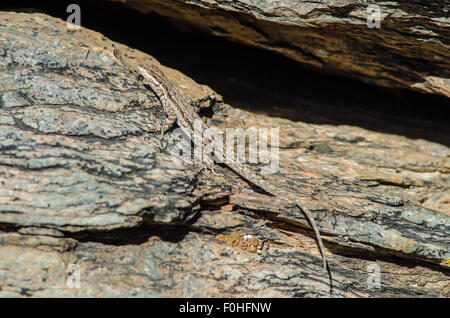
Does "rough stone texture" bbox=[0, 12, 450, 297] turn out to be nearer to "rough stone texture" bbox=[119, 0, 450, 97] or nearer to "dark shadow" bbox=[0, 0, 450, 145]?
"dark shadow" bbox=[0, 0, 450, 145]

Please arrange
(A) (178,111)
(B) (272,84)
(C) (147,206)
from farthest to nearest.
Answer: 1. (B) (272,84)
2. (A) (178,111)
3. (C) (147,206)

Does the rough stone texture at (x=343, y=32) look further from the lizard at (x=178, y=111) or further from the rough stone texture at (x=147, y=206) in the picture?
the rough stone texture at (x=147, y=206)

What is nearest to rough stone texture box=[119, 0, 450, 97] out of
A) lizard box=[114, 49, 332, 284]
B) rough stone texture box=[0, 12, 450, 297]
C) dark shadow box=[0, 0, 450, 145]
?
dark shadow box=[0, 0, 450, 145]

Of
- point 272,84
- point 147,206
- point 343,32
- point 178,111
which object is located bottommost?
point 147,206

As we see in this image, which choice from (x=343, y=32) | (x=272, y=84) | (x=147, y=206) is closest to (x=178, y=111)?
(x=147, y=206)

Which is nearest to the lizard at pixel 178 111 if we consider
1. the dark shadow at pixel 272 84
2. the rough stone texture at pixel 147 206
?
the rough stone texture at pixel 147 206

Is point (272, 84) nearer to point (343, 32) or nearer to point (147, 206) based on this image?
point (343, 32)
